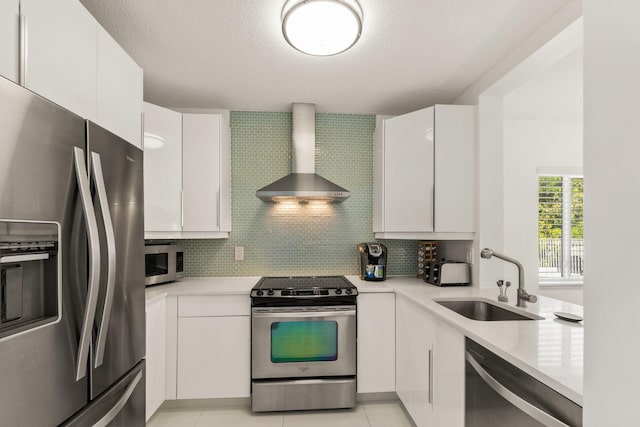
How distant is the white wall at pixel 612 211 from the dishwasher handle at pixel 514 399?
2.02 feet

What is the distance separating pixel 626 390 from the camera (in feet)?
1.45

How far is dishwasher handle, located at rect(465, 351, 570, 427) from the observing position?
0.99 metres

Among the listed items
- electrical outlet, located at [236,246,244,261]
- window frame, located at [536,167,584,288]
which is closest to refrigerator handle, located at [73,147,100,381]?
electrical outlet, located at [236,246,244,261]

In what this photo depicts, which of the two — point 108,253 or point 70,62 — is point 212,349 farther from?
point 70,62

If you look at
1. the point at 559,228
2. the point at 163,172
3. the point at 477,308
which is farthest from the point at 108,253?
the point at 559,228

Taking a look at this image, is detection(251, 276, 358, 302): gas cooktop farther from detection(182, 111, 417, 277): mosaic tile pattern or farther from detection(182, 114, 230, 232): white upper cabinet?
detection(182, 114, 230, 232): white upper cabinet

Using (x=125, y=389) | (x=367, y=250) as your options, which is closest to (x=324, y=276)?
(x=367, y=250)

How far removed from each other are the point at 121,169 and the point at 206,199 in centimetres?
130

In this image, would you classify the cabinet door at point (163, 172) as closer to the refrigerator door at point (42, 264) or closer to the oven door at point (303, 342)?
the oven door at point (303, 342)

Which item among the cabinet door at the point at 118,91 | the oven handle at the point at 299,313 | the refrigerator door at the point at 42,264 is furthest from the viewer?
the oven handle at the point at 299,313

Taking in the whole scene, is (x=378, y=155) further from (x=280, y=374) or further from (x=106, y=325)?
(x=106, y=325)

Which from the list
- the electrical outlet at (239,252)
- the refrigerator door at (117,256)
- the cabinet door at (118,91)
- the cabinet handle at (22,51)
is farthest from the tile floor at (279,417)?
the cabinet handle at (22,51)

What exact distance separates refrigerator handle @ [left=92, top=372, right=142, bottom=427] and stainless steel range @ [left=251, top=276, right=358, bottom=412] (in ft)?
3.15

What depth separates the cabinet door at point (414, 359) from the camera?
6.31 feet
